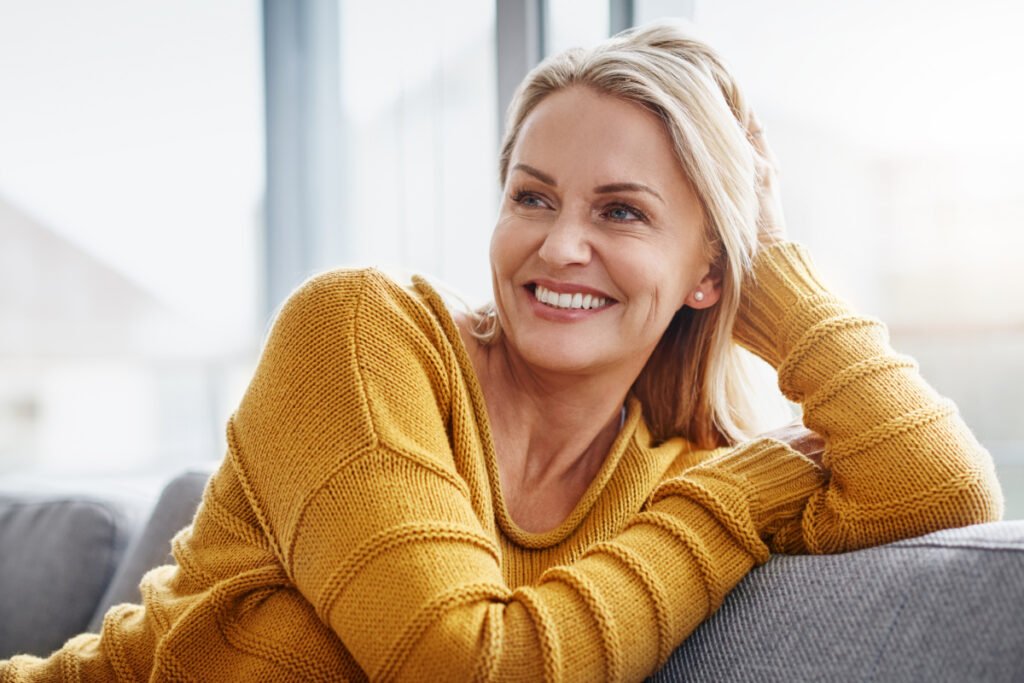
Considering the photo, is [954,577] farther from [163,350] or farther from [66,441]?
[66,441]

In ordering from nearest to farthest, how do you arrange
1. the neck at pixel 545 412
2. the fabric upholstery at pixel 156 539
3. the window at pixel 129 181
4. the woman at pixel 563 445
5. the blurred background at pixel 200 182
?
the woman at pixel 563 445
the neck at pixel 545 412
the fabric upholstery at pixel 156 539
the blurred background at pixel 200 182
the window at pixel 129 181

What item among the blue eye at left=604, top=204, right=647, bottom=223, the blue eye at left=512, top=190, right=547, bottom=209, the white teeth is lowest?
the white teeth

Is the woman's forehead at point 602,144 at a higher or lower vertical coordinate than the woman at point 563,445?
higher

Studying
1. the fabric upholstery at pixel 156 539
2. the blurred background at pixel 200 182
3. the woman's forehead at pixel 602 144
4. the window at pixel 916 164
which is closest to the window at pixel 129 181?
the blurred background at pixel 200 182

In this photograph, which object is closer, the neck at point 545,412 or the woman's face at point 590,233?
the woman's face at point 590,233

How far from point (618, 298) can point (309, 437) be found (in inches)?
19.4

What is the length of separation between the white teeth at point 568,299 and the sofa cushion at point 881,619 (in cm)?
44

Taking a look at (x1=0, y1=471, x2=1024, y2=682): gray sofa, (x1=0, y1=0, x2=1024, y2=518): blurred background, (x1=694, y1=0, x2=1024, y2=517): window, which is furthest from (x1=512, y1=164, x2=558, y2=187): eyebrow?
(x1=0, y1=0, x2=1024, y2=518): blurred background

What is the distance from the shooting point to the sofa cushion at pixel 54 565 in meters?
1.86

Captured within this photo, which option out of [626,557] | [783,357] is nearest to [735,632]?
[626,557]

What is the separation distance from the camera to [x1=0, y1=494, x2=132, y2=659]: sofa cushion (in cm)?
186

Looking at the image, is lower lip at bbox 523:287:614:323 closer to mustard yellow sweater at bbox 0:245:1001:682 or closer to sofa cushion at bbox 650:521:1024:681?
mustard yellow sweater at bbox 0:245:1001:682

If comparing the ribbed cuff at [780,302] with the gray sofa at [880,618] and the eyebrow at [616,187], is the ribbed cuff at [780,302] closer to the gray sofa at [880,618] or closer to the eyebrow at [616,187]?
the eyebrow at [616,187]

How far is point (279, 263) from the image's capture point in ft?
9.64
